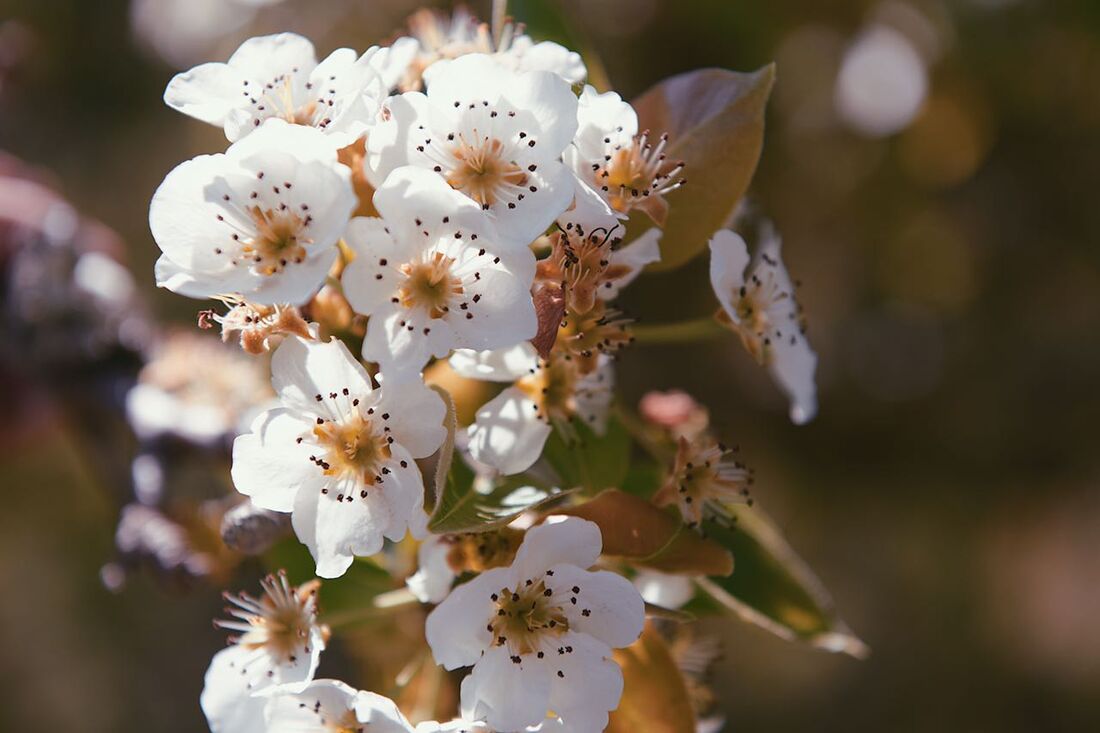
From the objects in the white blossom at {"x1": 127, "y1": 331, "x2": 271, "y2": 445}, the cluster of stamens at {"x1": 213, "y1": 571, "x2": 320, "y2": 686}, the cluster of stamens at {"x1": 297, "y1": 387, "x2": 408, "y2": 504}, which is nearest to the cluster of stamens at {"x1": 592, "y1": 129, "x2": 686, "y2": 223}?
the cluster of stamens at {"x1": 297, "y1": 387, "x2": 408, "y2": 504}

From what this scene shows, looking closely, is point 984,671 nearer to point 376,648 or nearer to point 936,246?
point 936,246

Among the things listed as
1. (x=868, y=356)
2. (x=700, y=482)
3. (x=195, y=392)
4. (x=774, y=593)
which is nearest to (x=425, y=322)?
(x=700, y=482)

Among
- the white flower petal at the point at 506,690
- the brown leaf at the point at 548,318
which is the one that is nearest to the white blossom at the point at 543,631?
the white flower petal at the point at 506,690

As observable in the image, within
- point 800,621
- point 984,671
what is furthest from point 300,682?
point 984,671

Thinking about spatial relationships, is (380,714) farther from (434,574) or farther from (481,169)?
(481,169)

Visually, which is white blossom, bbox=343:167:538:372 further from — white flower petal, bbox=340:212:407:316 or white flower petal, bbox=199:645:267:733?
white flower petal, bbox=199:645:267:733

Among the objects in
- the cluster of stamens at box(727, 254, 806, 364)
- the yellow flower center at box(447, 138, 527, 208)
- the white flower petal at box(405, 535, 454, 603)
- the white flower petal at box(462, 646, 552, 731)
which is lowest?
the white flower petal at box(462, 646, 552, 731)
